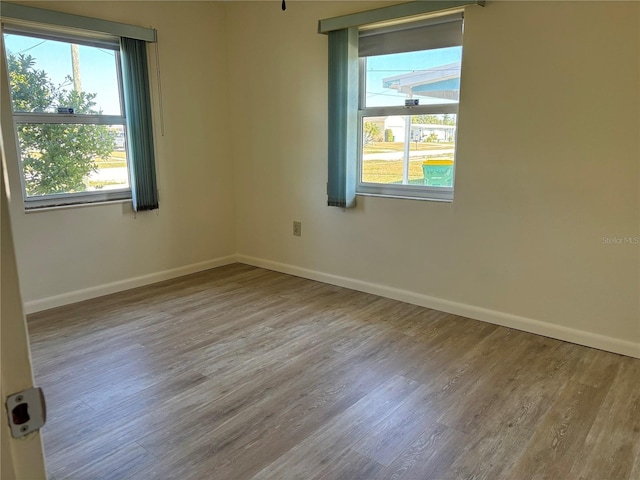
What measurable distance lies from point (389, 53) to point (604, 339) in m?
2.41

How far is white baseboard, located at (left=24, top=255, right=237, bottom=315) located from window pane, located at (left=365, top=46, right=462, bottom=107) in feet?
7.10

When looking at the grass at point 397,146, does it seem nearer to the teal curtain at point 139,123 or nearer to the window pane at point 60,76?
the teal curtain at point 139,123

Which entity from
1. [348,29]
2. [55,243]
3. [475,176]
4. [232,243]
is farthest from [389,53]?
[55,243]

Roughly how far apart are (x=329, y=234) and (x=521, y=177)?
64.6 inches

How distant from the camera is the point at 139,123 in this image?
3.69 m

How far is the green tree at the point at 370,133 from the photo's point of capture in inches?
141

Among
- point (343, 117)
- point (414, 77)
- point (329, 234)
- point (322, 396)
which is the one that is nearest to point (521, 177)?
point (414, 77)

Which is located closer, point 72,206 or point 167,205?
Result: point 72,206

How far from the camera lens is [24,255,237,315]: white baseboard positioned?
11.1ft

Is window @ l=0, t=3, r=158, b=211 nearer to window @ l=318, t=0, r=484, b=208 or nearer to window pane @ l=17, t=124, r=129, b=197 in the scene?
window pane @ l=17, t=124, r=129, b=197

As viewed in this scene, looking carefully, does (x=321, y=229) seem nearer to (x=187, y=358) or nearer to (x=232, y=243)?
(x=232, y=243)

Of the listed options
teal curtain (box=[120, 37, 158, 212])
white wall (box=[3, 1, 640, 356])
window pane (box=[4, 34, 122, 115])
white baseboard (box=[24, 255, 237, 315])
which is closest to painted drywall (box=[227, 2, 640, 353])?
white wall (box=[3, 1, 640, 356])

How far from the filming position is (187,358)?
266 centimetres

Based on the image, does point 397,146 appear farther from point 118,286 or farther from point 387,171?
point 118,286
